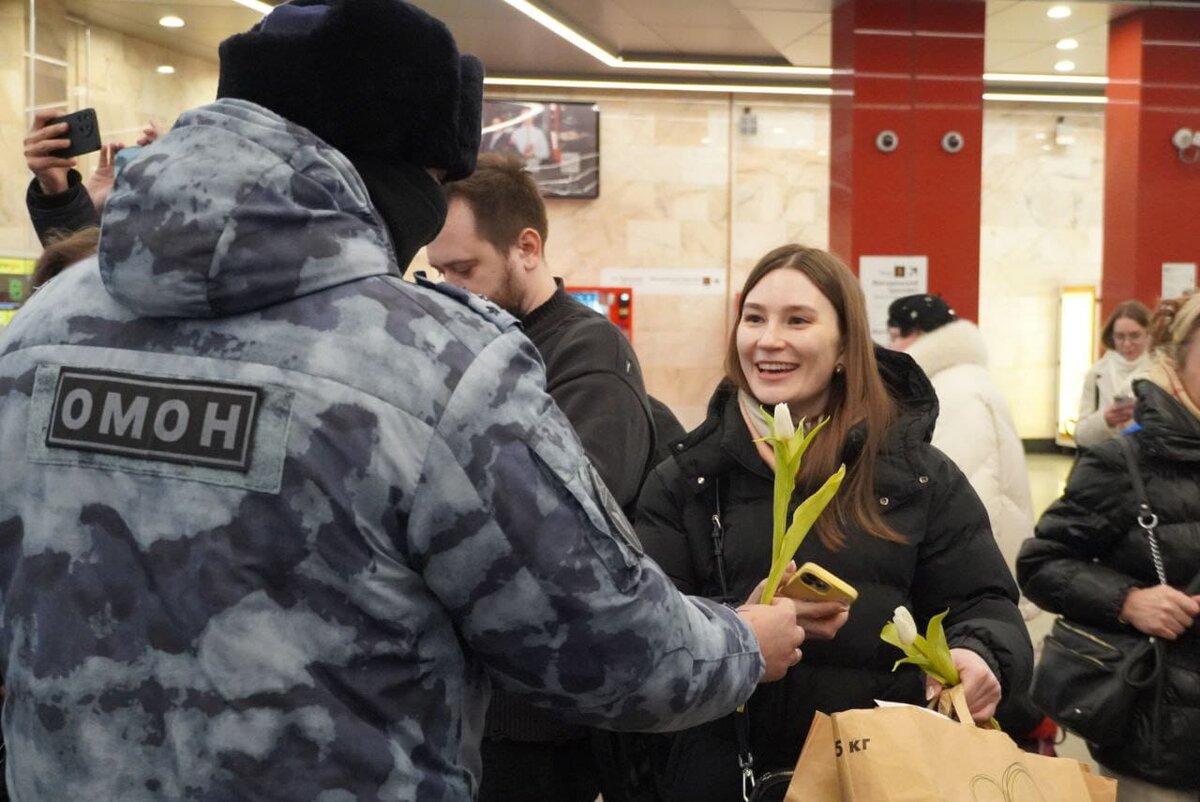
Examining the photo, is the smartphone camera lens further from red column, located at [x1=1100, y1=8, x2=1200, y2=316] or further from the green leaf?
red column, located at [x1=1100, y1=8, x2=1200, y2=316]

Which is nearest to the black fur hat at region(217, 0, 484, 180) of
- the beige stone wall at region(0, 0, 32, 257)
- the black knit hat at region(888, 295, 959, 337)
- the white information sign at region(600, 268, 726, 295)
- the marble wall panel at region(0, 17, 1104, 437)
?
the black knit hat at region(888, 295, 959, 337)

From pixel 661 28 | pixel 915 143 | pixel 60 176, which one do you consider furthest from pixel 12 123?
pixel 915 143

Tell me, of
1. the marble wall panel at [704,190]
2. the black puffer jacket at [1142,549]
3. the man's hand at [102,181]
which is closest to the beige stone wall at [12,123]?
the man's hand at [102,181]

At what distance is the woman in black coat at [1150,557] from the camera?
2.46 m

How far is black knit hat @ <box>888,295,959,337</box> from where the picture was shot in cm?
459

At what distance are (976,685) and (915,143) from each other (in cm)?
645

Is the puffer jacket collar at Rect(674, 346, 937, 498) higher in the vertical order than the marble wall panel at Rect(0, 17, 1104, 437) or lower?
lower

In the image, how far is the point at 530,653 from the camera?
3.78 feet

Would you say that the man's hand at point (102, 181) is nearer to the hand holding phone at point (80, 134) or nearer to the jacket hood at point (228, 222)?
the hand holding phone at point (80, 134)

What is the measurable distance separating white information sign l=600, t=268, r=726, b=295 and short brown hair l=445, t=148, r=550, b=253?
34.3ft

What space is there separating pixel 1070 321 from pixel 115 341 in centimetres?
1450

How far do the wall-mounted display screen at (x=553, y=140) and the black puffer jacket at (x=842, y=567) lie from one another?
10.4 m

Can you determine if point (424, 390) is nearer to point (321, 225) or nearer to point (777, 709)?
point (321, 225)

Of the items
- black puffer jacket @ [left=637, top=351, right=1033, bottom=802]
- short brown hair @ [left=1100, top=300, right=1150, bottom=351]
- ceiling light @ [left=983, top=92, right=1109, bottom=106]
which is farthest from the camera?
ceiling light @ [left=983, top=92, right=1109, bottom=106]
